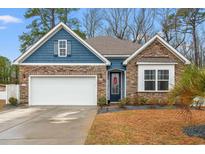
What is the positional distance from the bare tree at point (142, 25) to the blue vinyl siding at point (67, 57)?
66.7ft

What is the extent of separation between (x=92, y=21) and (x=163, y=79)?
77.7ft

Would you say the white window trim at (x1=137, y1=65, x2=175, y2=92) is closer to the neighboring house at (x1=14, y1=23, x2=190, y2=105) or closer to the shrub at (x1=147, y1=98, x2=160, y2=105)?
the neighboring house at (x1=14, y1=23, x2=190, y2=105)

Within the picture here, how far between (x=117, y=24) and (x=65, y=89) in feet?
73.8

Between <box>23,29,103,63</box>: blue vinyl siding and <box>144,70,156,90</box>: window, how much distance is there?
320cm

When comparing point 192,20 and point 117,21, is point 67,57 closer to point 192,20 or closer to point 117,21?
point 192,20

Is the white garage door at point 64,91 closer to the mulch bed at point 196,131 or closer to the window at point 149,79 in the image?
the window at point 149,79

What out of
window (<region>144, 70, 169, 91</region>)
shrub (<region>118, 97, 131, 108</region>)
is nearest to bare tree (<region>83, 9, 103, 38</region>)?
window (<region>144, 70, 169, 91</region>)

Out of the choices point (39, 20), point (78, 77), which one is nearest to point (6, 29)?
point (39, 20)

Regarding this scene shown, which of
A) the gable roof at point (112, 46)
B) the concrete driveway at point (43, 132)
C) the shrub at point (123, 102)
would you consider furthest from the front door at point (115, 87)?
the concrete driveway at point (43, 132)

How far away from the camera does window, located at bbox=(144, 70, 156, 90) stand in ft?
65.4

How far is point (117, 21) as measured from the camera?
40.5 metres

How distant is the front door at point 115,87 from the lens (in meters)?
21.4

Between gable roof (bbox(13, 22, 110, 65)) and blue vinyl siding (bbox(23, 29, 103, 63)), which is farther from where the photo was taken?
blue vinyl siding (bbox(23, 29, 103, 63))
